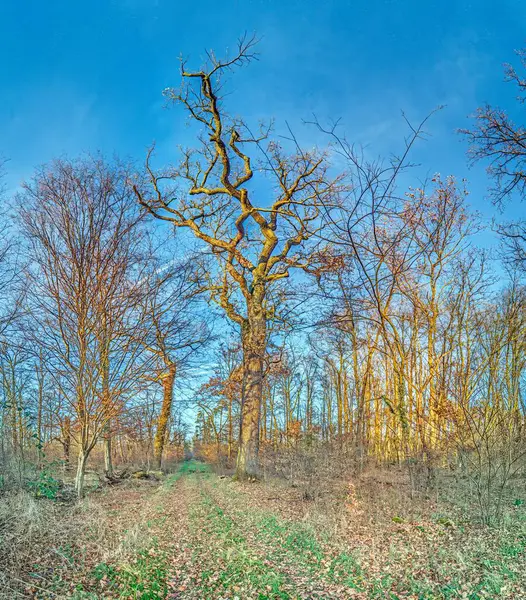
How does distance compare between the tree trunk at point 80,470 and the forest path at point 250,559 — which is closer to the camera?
the forest path at point 250,559

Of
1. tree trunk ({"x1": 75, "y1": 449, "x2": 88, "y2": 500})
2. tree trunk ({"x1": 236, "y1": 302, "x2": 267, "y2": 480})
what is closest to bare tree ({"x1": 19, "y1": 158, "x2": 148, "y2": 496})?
tree trunk ({"x1": 75, "y1": 449, "x2": 88, "y2": 500})

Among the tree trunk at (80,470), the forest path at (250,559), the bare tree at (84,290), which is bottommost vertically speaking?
the forest path at (250,559)

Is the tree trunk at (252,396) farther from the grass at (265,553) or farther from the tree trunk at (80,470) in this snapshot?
the tree trunk at (80,470)

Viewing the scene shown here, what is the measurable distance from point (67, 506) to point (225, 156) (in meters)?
10.7

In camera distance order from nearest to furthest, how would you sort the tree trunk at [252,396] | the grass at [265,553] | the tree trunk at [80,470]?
the grass at [265,553]
the tree trunk at [80,470]
the tree trunk at [252,396]

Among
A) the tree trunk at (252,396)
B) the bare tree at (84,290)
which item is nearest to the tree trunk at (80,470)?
the bare tree at (84,290)

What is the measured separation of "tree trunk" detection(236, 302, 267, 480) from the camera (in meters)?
13.5

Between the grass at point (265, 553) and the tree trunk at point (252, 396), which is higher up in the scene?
the tree trunk at point (252, 396)

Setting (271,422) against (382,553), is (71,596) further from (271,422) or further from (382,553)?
(271,422)

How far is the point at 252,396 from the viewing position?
13.8m

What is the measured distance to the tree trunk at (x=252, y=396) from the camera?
530 inches

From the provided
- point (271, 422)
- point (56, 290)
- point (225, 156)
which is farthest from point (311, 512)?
point (271, 422)

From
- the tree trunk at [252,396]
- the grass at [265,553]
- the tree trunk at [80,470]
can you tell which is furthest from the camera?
the tree trunk at [252,396]

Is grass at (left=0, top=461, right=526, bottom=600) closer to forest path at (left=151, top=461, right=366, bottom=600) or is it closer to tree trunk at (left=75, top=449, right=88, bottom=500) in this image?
forest path at (left=151, top=461, right=366, bottom=600)
